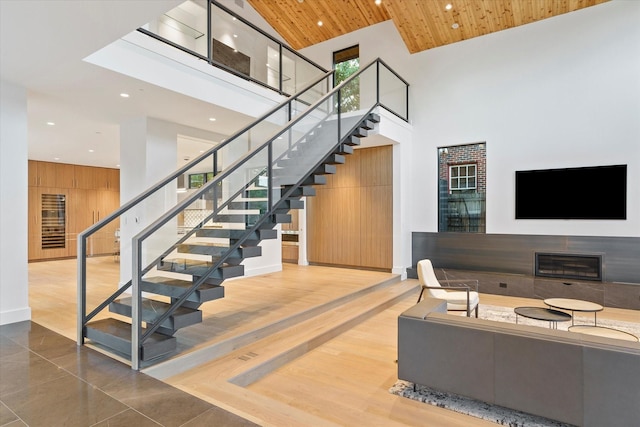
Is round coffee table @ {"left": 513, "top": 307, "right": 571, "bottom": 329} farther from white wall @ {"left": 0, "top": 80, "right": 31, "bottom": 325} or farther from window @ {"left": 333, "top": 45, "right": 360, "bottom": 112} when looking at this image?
window @ {"left": 333, "top": 45, "right": 360, "bottom": 112}

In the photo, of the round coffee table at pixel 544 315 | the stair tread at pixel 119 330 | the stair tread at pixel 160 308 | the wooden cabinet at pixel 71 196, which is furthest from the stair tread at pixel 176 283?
the wooden cabinet at pixel 71 196

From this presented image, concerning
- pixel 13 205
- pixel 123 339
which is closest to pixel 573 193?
pixel 123 339

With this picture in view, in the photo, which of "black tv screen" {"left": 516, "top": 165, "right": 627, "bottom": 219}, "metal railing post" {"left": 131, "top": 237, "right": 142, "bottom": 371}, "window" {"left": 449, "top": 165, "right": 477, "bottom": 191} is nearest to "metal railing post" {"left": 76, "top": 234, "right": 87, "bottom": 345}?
"metal railing post" {"left": 131, "top": 237, "right": 142, "bottom": 371}

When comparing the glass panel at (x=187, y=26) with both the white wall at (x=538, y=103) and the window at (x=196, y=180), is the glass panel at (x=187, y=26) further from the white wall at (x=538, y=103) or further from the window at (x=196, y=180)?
the white wall at (x=538, y=103)

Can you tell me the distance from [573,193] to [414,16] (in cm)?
438

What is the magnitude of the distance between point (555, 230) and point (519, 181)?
3.49ft

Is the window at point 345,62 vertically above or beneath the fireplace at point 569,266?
above

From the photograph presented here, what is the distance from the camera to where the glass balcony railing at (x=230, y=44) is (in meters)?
4.75

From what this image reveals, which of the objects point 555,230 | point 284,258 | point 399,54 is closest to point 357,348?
point 555,230

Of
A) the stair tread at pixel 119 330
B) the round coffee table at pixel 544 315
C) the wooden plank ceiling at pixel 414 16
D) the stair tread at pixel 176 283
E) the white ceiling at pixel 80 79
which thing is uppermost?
the wooden plank ceiling at pixel 414 16

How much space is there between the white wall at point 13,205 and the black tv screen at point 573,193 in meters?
7.65

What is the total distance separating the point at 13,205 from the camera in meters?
4.20

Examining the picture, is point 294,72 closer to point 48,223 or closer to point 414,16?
point 414,16

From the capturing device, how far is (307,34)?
9.34 metres
